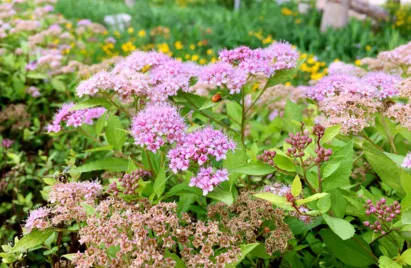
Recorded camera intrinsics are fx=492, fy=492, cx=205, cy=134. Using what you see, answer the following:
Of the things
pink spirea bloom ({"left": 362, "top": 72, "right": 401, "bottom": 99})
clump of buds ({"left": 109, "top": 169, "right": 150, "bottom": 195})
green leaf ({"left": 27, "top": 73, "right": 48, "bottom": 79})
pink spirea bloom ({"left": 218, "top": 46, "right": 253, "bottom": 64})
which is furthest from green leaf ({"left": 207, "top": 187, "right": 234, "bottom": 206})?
green leaf ({"left": 27, "top": 73, "right": 48, "bottom": 79})

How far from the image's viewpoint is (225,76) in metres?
1.88

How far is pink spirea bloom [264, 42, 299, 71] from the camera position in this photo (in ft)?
6.34

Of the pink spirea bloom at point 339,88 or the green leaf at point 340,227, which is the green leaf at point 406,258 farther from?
the pink spirea bloom at point 339,88

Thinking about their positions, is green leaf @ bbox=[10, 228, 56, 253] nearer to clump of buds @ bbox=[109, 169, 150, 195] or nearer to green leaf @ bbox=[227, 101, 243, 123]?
clump of buds @ bbox=[109, 169, 150, 195]

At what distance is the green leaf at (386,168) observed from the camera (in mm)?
1602

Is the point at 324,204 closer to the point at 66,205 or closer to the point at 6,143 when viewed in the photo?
the point at 66,205

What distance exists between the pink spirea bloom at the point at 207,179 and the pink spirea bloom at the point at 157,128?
0.15 m

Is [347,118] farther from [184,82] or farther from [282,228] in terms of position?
[184,82]

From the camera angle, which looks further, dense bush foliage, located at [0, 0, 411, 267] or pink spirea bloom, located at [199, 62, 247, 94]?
pink spirea bloom, located at [199, 62, 247, 94]

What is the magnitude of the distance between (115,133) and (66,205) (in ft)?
1.48

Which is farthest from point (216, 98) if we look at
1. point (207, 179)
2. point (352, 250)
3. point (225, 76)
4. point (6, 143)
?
point (6, 143)

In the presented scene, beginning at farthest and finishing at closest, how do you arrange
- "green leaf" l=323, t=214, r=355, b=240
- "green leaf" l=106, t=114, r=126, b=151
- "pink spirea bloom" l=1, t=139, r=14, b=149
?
1. "pink spirea bloom" l=1, t=139, r=14, b=149
2. "green leaf" l=106, t=114, r=126, b=151
3. "green leaf" l=323, t=214, r=355, b=240

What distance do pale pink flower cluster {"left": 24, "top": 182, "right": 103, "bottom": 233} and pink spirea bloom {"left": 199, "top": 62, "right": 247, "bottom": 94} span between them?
1.92ft

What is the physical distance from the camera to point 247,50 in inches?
75.0
